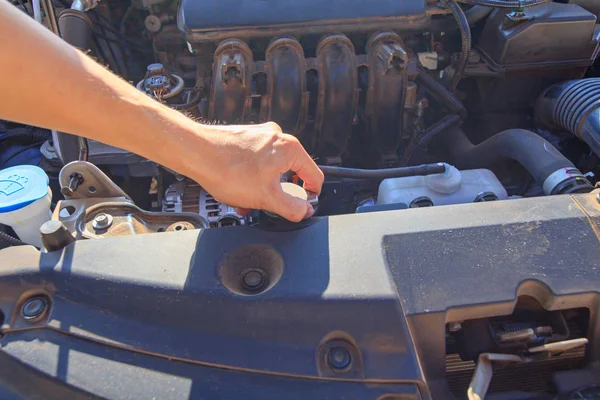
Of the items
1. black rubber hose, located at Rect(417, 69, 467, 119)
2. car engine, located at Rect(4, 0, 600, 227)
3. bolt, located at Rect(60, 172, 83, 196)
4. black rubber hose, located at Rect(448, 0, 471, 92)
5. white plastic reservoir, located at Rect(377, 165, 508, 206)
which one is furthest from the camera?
black rubber hose, located at Rect(417, 69, 467, 119)

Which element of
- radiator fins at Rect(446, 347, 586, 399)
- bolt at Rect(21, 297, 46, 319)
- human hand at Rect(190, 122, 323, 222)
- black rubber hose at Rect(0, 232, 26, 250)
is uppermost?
human hand at Rect(190, 122, 323, 222)

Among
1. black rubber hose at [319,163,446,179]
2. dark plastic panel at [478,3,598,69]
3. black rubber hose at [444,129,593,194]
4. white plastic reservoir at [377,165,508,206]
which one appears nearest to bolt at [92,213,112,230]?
black rubber hose at [319,163,446,179]

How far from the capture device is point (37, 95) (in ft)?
2.79

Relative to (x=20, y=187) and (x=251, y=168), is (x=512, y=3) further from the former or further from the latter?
(x=20, y=187)

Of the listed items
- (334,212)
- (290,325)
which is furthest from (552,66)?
(290,325)

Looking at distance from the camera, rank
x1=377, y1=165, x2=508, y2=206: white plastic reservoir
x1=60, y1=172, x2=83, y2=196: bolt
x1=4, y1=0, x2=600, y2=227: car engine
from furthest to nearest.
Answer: x1=4, y1=0, x2=600, y2=227: car engine < x1=377, y1=165, x2=508, y2=206: white plastic reservoir < x1=60, y1=172, x2=83, y2=196: bolt

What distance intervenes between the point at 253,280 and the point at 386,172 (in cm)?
63

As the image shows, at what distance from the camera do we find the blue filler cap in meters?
1.28

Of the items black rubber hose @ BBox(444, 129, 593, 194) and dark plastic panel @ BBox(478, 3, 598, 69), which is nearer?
black rubber hose @ BBox(444, 129, 593, 194)

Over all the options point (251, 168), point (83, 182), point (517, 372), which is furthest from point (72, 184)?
point (517, 372)

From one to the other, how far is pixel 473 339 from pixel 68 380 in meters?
0.78

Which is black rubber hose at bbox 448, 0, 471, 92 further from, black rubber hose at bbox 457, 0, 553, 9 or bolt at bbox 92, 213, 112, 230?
bolt at bbox 92, 213, 112, 230

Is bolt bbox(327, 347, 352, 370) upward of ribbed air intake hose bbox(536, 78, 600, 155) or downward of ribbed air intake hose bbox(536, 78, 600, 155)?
downward

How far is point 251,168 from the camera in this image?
0.97 m
